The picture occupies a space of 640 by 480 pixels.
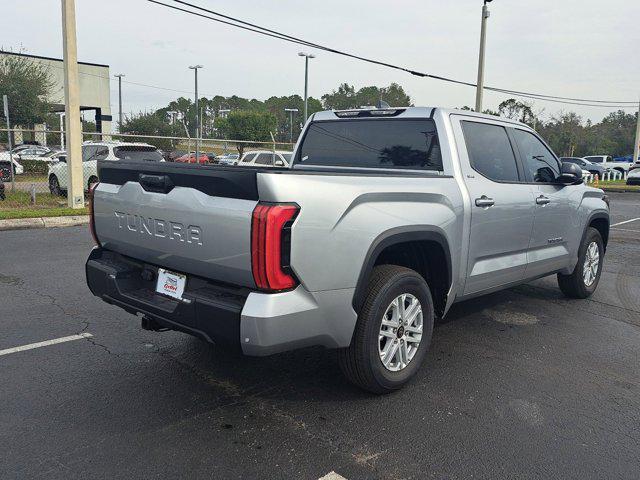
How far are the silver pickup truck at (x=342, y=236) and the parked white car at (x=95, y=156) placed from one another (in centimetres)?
1094

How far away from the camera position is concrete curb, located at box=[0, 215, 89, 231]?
1070 centimetres

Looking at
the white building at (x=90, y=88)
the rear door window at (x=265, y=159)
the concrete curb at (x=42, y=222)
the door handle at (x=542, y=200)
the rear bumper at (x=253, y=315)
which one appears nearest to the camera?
the rear bumper at (x=253, y=315)

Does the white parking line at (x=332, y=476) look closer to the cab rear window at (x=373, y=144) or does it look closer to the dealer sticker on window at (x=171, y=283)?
the dealer sticker on window at (x=171, y=283)

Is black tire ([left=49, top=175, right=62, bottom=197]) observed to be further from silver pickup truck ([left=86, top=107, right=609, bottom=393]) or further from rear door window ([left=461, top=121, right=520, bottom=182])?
rear door window ([left=461, top=121, right=520, bottom=182])

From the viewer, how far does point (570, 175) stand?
521 cm

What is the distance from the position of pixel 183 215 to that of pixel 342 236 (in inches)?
35.5

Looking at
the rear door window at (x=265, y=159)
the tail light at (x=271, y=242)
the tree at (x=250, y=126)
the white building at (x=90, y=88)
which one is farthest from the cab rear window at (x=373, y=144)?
the tree at (x=250, y=126)

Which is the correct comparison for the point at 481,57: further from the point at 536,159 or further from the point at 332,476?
the point at 332,476

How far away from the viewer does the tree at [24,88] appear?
1441 inches

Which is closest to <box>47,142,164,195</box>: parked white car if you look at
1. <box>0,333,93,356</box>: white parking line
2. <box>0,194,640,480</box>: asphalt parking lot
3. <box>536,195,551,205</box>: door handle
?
<box>0,194,640,480</box>: asphalt parking lot

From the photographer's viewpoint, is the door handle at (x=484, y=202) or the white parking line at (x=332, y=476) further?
the door handle at (x=484, y=202)

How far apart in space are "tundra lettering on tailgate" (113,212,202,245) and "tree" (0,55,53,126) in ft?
127

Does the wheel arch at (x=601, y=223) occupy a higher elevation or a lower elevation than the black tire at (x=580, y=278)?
higher

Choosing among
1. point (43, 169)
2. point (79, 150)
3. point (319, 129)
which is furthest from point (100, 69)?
point (319, 129)
